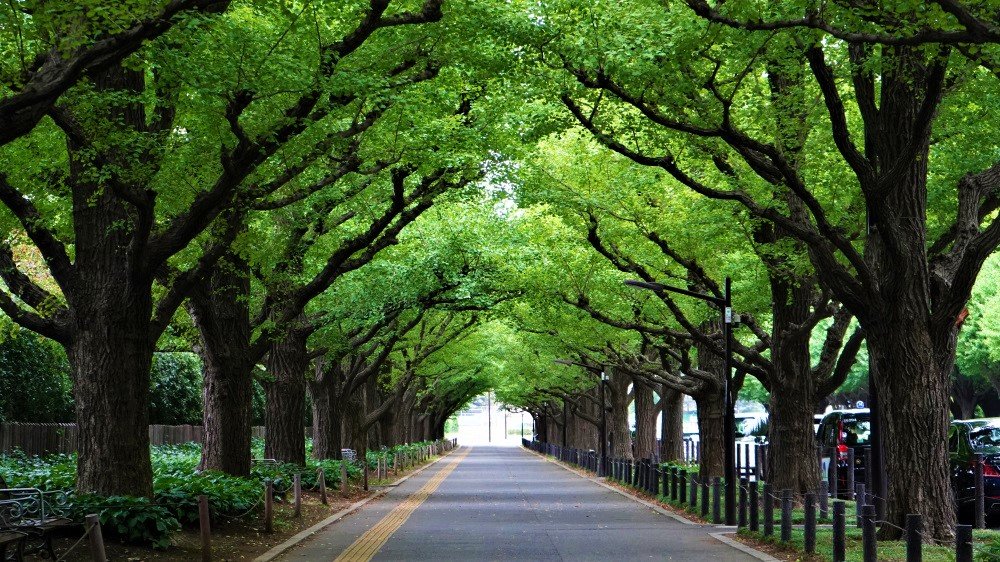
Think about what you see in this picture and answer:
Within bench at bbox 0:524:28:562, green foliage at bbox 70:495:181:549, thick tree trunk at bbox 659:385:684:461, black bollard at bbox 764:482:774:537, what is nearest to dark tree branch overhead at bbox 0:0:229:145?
bench at bbox 0:524:28:562

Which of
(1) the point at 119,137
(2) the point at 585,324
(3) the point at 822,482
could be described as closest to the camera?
(1) the point at 119,137

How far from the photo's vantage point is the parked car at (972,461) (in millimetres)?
20188

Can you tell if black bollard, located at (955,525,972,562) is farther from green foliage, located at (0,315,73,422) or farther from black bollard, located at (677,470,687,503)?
green foliage, located at (0,315,73,422)

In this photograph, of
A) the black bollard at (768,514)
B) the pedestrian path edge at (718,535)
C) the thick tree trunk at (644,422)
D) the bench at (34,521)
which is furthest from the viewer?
the thick tree trunk at (644,422)

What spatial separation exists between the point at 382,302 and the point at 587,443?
4885 cm

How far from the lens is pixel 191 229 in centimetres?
1427

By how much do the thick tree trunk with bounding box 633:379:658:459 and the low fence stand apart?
3.57 meters

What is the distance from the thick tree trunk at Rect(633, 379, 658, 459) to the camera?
43750 mm

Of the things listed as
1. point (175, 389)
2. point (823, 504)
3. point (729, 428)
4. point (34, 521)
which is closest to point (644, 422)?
point (175, 389)

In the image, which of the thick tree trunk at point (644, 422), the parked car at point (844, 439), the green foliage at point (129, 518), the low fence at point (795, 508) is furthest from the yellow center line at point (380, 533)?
the thick tree trunk at point (644, 422)

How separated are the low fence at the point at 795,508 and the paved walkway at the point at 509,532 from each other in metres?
0.83

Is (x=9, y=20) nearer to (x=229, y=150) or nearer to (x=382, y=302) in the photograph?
(x=229, y=150)

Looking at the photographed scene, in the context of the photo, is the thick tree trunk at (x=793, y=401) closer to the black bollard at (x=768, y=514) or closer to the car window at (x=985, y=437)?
the car window at (x=985, y=437)

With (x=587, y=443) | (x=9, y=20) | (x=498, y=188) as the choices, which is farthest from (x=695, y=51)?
(x=587, y=443)
